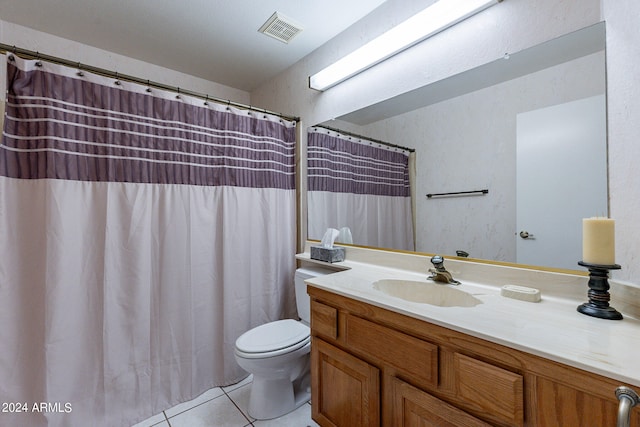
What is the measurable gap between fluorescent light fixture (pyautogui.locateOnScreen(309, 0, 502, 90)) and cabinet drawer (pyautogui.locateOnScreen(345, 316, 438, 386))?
1465mm

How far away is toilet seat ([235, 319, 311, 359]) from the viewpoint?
1.44m

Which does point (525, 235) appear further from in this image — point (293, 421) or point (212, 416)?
point (212, 416)

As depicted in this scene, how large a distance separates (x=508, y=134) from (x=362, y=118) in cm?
87


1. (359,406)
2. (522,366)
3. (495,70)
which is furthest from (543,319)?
(495,70)

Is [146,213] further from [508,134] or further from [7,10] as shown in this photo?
[508,134]

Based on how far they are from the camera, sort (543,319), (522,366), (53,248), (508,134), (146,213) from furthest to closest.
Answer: (146,213) → (53,248) → (508,134) → (543,319) → (522,366)

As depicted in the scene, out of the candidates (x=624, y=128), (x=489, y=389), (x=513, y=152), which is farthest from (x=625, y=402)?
(x=513, y=152)

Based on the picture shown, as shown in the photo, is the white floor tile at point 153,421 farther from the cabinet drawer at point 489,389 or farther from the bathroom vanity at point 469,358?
the cabinet drawer at point 489,389

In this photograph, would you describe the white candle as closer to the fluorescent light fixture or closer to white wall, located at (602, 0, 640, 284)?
white wall, located at (602, 0, 640, 284)

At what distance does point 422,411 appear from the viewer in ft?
2.86

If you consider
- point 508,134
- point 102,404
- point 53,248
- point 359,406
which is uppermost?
point 508,134

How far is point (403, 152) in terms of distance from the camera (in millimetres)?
1640

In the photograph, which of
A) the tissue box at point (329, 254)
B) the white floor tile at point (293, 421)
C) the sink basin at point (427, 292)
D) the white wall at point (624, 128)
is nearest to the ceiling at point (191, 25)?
the white wall at point (624, 128)

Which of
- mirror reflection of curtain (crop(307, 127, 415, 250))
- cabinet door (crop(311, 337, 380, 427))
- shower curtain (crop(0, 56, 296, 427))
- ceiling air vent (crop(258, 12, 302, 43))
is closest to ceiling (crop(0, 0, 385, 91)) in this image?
ceiling air vent (crop(258, 12, 302, 43))
